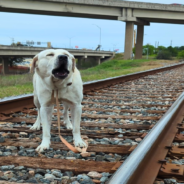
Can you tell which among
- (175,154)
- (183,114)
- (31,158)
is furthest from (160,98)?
(31,158)

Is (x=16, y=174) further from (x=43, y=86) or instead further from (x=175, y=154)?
(x=175, y=154)

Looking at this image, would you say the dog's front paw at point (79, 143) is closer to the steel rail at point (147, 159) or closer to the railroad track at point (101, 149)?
the railroad track at point (101, 149)

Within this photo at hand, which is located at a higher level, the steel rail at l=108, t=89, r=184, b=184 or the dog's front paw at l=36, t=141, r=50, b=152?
the steel rail at l=108, t=89, r=184, b=184

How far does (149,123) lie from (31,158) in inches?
84.0

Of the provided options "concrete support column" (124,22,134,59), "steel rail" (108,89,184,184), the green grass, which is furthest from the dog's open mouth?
"concrete support column" (124,22,134,59)

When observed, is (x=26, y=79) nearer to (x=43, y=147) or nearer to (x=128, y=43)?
(x=43, y=147)

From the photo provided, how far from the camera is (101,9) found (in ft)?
122

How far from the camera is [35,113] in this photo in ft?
16.6

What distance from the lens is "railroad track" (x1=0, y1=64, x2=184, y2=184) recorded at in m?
2.31

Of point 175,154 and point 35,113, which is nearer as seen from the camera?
point 175,154

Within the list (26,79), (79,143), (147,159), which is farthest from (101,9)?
(147,159)

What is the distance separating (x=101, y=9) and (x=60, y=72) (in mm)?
35834

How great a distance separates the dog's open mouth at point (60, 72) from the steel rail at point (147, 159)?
1053 millimetres

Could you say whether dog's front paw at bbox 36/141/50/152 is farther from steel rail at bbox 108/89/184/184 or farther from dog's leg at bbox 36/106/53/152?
steel rail at bbox 108/89/184/184
